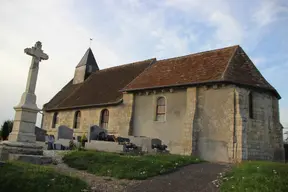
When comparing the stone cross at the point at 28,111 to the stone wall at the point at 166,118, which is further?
the stone wall at the point at 166,118

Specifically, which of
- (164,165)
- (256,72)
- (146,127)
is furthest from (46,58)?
(256,72)

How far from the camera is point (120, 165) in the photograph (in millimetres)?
9266

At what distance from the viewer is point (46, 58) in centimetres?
1109

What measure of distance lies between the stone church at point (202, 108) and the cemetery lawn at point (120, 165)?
4327 mm

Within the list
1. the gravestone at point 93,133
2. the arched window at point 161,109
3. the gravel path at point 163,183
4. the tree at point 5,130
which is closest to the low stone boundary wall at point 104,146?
the gravestone at point 93,133

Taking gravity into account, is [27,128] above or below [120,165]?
above

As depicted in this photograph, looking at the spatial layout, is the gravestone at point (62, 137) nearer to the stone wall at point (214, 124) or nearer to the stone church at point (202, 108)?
the stone church at point (202, 108)

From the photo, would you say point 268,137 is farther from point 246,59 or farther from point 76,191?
point 76,191

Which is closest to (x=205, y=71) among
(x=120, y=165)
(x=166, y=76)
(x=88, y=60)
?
(x=166, y=76)

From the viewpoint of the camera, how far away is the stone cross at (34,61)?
10.4 meters

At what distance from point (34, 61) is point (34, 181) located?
5.91 metres

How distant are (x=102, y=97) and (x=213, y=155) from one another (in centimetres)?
983

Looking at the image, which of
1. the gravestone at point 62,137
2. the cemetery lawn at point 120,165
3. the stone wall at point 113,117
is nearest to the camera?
the cemetery lawn at point 120,165

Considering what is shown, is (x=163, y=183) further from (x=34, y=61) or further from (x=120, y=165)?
(x=34, y=61)
